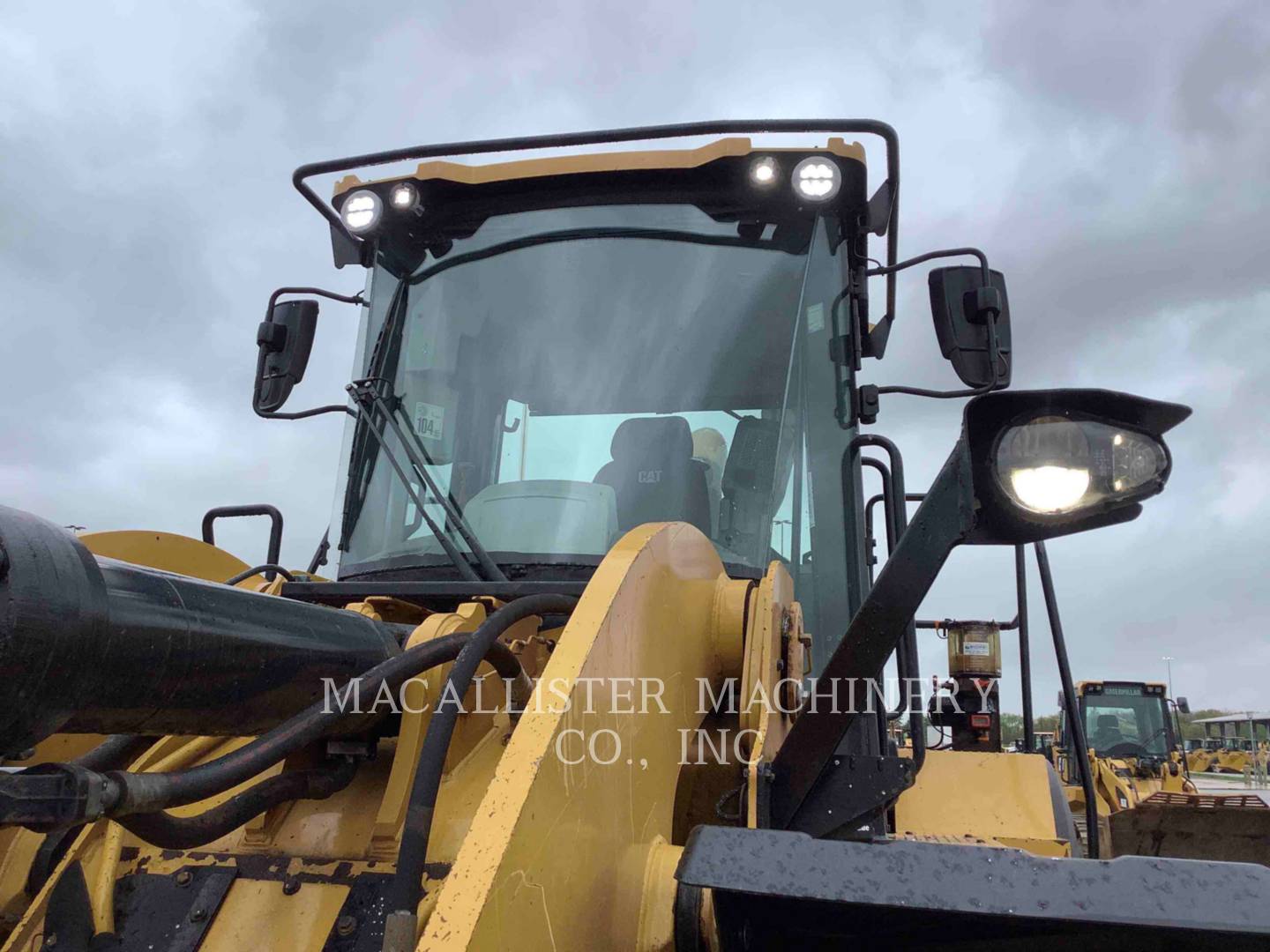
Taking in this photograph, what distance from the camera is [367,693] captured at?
173 cm

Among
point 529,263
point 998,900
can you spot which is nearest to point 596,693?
point 998,900

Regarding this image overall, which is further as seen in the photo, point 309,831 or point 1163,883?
point 309,831

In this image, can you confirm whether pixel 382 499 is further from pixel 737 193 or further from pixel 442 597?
pixel 737 193

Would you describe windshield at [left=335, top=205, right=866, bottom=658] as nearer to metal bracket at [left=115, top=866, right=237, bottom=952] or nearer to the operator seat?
the operator seat

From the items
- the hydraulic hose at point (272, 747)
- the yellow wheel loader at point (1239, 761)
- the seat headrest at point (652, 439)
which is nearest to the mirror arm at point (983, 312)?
the seat headrest at point (652, 439)

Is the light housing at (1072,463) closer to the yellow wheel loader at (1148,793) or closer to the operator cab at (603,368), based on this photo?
the operator cab at (603,368)

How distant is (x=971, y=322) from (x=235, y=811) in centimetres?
264

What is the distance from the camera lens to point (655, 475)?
2.81 metres

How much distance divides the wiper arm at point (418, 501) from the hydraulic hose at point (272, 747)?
2.11ft

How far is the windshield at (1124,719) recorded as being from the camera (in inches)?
653

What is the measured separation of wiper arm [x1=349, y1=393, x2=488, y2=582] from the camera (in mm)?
2623

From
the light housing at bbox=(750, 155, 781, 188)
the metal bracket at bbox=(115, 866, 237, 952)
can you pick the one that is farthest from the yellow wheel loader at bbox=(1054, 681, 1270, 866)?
the metal bracket at bbox=(115, 866, 237, 952)

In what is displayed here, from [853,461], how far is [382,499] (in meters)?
1.59

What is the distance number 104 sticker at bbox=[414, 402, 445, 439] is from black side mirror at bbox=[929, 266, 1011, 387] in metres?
1.69
